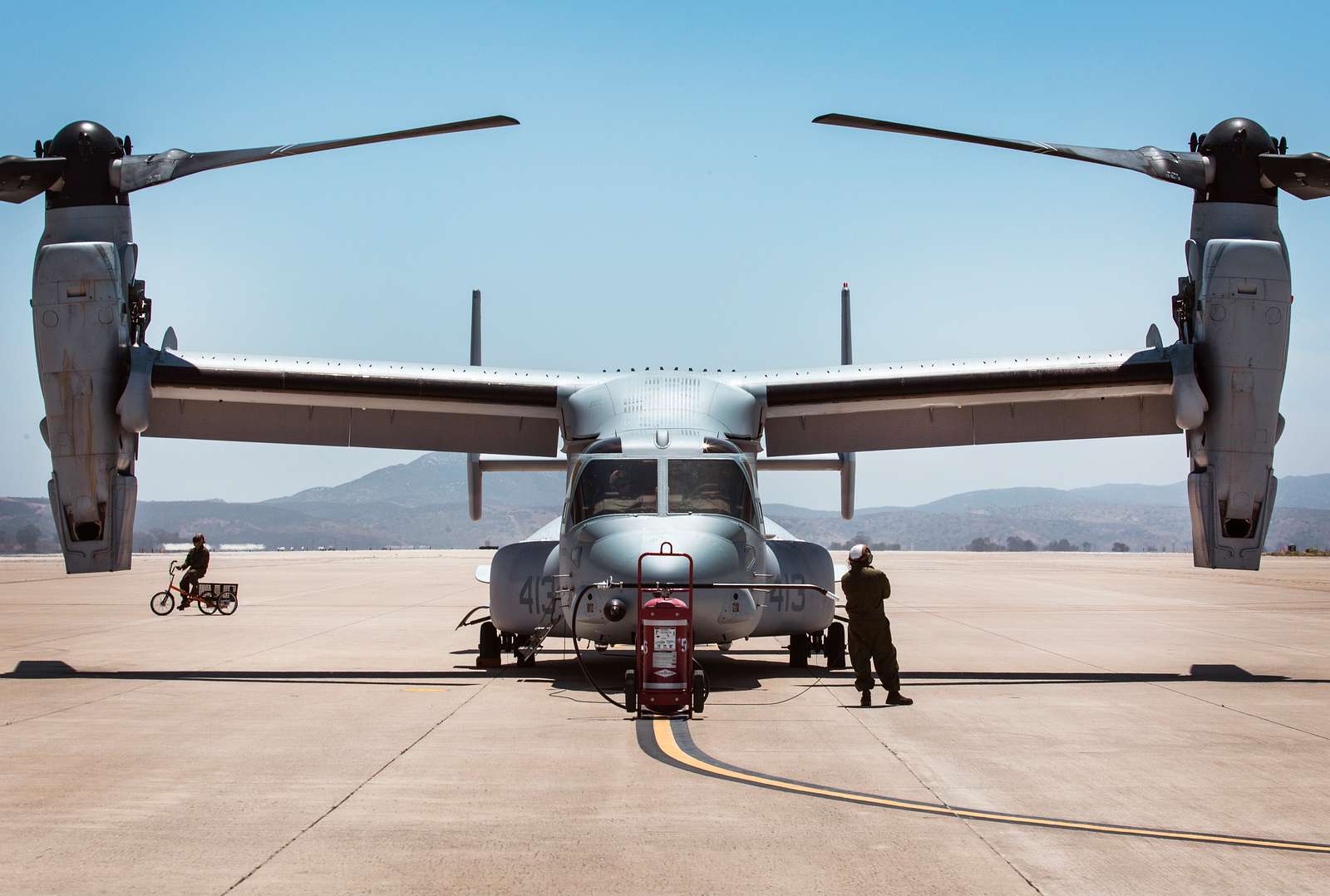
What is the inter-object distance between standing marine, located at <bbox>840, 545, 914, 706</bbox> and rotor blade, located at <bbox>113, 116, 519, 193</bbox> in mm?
7122

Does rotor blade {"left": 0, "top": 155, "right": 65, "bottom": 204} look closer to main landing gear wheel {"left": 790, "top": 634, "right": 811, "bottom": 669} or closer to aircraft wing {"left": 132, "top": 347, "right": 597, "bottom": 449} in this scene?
aircraft wing {"left": 132, "top": 347, "right": 597, "bottom": 449}

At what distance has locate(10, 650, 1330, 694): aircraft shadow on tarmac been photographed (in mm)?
13812

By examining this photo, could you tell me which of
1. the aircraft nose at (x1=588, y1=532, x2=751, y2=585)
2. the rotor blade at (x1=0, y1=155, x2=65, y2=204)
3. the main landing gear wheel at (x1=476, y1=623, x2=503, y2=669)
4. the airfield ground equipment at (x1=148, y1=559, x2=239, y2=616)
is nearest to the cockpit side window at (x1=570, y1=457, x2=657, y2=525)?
the aircraft nose at (x1=588, y1=532, x2=751, y2=585)

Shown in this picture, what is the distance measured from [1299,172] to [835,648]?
768 centimetres

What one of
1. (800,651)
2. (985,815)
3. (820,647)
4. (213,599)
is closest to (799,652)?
(800,651)

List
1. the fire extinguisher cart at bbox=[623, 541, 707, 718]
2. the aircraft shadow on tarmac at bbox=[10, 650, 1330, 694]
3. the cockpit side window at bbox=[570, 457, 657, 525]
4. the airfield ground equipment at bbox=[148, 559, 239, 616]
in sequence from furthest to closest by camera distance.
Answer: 1. the airfield ground equipment at bbox=[148, 559, 239, 616]
2. the aircraft shadow on tarmac at bbox=[10, 650, 1330, 694]
3. the cockpit side window at bbox=[570, 457, 657, 525]
4. the fire extinguisher cart at bbox=[623, 541, 707, 718]

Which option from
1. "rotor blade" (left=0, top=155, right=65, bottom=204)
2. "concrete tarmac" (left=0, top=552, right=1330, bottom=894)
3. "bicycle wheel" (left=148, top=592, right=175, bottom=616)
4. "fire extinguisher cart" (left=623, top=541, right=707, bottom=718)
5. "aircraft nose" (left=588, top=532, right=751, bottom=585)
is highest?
"rotor blade" (left=0, top=155, right=65, bottom=204)

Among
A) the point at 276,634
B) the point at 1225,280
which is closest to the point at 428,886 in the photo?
the point at 1225,280

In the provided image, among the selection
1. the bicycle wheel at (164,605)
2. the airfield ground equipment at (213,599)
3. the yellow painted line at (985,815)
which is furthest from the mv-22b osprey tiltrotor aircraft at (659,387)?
the bicycle wheel at (164,605)

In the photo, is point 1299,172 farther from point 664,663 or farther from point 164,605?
point 164,605

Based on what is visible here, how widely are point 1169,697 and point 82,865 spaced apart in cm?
1004

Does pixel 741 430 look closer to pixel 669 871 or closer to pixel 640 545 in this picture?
pixel 640 545

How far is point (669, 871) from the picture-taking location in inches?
236

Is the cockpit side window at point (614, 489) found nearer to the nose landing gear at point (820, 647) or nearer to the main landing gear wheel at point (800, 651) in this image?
the nose landing gear at point (820, 647)
